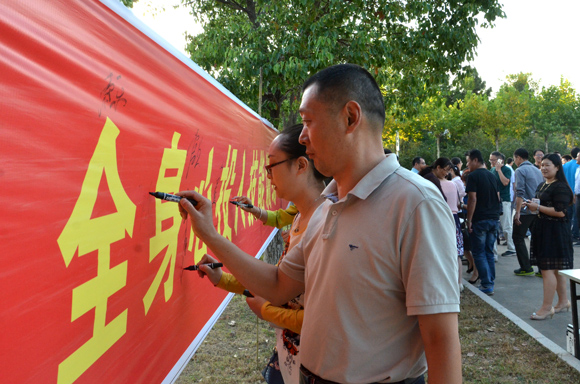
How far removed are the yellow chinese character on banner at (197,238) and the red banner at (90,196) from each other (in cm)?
9

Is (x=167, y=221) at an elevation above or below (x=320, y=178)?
below

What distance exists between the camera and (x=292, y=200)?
2.16 m

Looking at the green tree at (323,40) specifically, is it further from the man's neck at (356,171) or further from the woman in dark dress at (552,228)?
the man's neck at (356,171)

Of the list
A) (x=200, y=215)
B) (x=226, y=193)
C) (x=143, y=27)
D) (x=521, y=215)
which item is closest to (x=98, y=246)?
(x=200, y=215)

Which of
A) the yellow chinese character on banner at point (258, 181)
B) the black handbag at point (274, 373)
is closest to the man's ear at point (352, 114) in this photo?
the black handbag at point (274, 373)

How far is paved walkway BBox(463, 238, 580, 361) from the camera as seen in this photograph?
184 inches

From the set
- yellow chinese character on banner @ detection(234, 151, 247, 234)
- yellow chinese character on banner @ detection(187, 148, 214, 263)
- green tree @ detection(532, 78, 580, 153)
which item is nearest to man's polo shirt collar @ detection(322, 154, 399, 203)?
yellow chinese character on banner @ detection(187, 148, 214, 263)

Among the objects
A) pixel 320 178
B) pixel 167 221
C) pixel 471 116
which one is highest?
pixel 471 116

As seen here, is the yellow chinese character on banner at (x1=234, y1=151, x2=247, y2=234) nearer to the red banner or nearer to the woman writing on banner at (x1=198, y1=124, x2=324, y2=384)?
the woman writing on banner at (x1=198, y1=124, x2=324, y2=384)

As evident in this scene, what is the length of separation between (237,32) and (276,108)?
1315 mm

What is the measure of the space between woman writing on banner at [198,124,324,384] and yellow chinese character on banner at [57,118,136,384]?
0.67 m

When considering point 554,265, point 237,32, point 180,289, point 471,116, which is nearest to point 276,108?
point 237,32

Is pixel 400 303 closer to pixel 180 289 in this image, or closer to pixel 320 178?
pixel 180 289

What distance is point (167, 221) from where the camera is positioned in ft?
5.20
